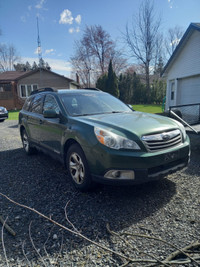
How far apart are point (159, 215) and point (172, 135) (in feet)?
3.99

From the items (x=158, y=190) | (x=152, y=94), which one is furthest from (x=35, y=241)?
(x=152, y=94)

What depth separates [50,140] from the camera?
4.08 metres

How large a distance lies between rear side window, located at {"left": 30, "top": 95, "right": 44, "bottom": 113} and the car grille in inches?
116

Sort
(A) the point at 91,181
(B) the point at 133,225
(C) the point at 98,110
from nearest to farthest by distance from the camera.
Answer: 1. (B) the point at 133,225
2. (A) the point at 91,181
3. (C) the point at 98,110

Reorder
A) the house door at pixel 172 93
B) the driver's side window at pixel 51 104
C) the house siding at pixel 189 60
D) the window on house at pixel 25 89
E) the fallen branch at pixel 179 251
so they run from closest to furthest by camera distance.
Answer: the fallen branch at pixel 179 251
the driver's side window at pixel 51 104
the house siding at pixel 189 60
the house door at pixel 172 93
the window on house at pixel 25 89

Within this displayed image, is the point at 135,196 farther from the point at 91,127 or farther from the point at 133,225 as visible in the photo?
the point at 91,127

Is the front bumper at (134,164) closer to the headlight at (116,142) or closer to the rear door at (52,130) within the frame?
the headlight at (116,142)

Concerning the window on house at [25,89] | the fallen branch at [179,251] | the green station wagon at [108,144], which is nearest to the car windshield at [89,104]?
the green station wagon at [108,144]

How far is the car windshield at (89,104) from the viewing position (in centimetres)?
378

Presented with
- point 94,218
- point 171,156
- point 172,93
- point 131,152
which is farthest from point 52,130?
point 172,93

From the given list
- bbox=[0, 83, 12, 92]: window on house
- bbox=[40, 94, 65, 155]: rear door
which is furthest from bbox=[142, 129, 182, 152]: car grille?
bbox=[0, 83, 12, 92]: window on house

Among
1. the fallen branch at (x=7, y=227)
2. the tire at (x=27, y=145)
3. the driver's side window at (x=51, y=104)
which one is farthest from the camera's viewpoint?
the tire at (x=27, y=145)

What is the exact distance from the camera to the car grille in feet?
9.02

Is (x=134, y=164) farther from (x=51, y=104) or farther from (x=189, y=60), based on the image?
(x=189, y=60)
